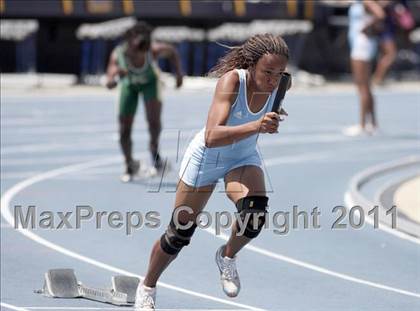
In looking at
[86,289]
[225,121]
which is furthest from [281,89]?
[86,289]

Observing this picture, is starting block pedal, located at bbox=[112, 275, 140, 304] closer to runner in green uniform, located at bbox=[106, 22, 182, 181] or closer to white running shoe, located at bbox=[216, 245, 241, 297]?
white running shoe, located at bbox=[216, 245, 241, 297]

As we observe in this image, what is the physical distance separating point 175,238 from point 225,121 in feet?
2.75

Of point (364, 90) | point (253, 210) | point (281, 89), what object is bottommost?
point (364, 90)

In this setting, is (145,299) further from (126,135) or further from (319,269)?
(126,135)

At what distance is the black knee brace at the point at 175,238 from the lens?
814 cm

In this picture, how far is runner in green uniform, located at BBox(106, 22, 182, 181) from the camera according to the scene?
15031 millimetres

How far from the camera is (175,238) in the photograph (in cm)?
816

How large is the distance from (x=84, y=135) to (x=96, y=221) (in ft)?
24.8

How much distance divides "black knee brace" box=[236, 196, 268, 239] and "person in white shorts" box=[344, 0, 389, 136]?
11.6 metres

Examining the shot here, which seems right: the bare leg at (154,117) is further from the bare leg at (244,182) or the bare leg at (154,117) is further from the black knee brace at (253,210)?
the black knee brace at (253,210)

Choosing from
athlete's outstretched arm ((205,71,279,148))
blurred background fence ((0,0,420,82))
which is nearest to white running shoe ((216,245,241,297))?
athlete's outstretched arm ((205,71,279,148))

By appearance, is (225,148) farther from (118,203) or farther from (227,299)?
(118,203)

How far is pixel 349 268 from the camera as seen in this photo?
34.9 feet

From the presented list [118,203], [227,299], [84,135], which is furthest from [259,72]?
[84,135]
